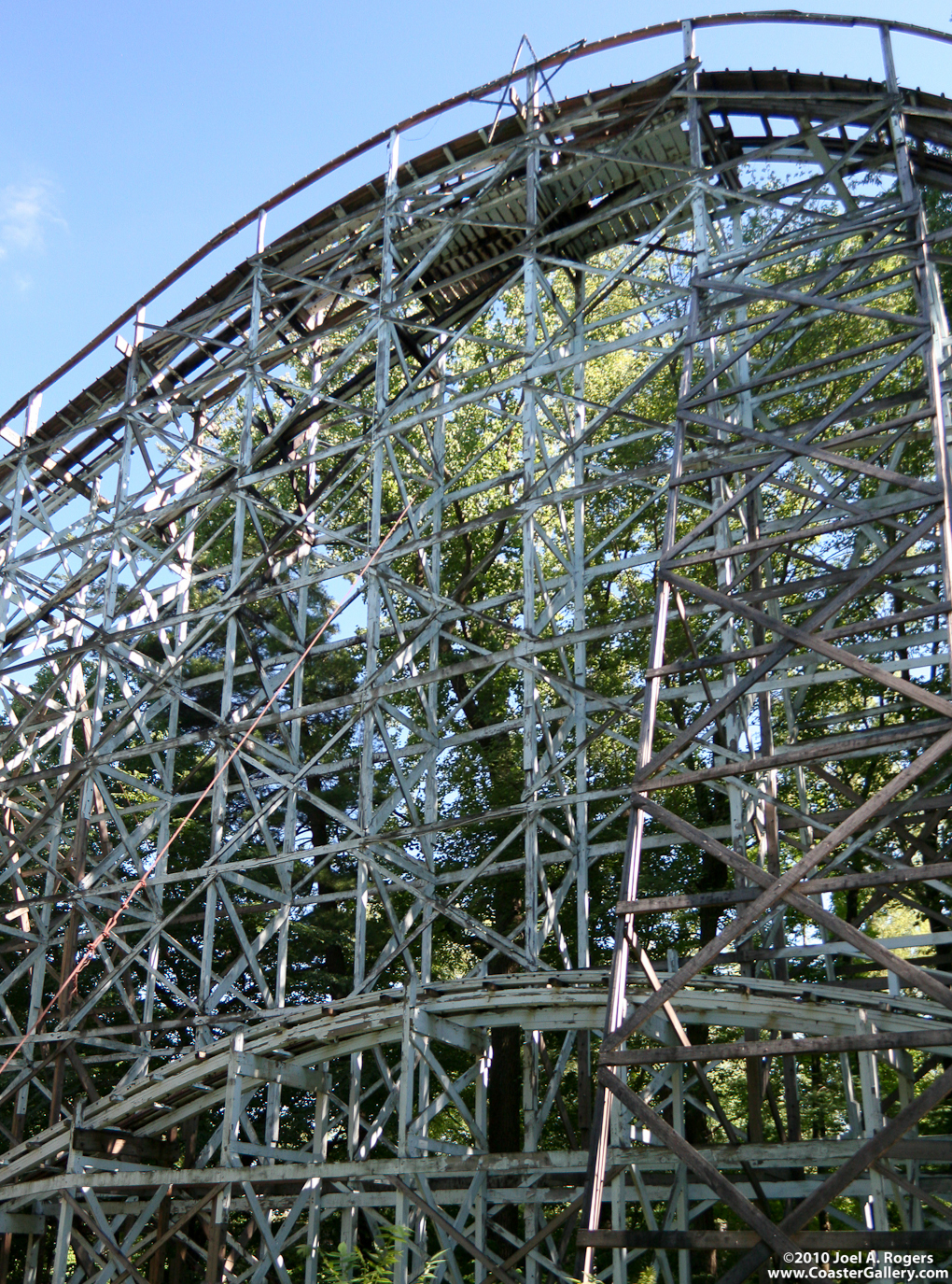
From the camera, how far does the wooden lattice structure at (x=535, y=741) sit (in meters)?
9.05

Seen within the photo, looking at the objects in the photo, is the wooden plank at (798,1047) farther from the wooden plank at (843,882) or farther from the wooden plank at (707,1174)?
the wooden plank at (843,882)

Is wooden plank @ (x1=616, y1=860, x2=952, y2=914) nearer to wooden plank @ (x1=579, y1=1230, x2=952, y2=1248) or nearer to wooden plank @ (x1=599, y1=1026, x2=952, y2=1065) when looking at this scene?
wooden plank @ (x1=599, y1=1026, x2=952, y2=1065)

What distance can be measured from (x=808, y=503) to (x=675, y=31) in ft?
22.4

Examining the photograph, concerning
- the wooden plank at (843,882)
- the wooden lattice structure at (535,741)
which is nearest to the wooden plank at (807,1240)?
the wooden lattice structure at (535,741)

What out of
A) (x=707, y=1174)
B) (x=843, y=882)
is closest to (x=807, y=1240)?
(x=707, y=1174)

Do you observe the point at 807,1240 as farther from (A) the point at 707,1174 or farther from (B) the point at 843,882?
(B) the point at 843,882

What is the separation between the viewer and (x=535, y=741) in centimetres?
1229

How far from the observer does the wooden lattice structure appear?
9047 millimetres

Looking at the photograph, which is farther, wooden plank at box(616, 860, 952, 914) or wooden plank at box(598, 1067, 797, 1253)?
wooden plank at box(616, 860, 952, 914)

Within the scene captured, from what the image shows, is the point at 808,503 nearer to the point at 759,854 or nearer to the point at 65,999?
the point at 759,854

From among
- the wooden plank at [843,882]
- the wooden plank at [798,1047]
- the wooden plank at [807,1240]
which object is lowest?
the wooden plank at [807,1240]

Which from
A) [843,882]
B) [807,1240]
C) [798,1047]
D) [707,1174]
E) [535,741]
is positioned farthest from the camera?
[535,741]

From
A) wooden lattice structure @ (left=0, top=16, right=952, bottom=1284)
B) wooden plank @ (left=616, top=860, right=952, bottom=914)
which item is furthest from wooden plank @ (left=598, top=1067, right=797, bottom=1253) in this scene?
wooden plank @ (left=616, top=860, right=952, bottom=914)

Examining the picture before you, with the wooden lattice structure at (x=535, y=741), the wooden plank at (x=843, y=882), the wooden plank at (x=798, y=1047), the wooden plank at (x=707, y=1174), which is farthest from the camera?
the wooden lattice structure at (x=535, y=741)
